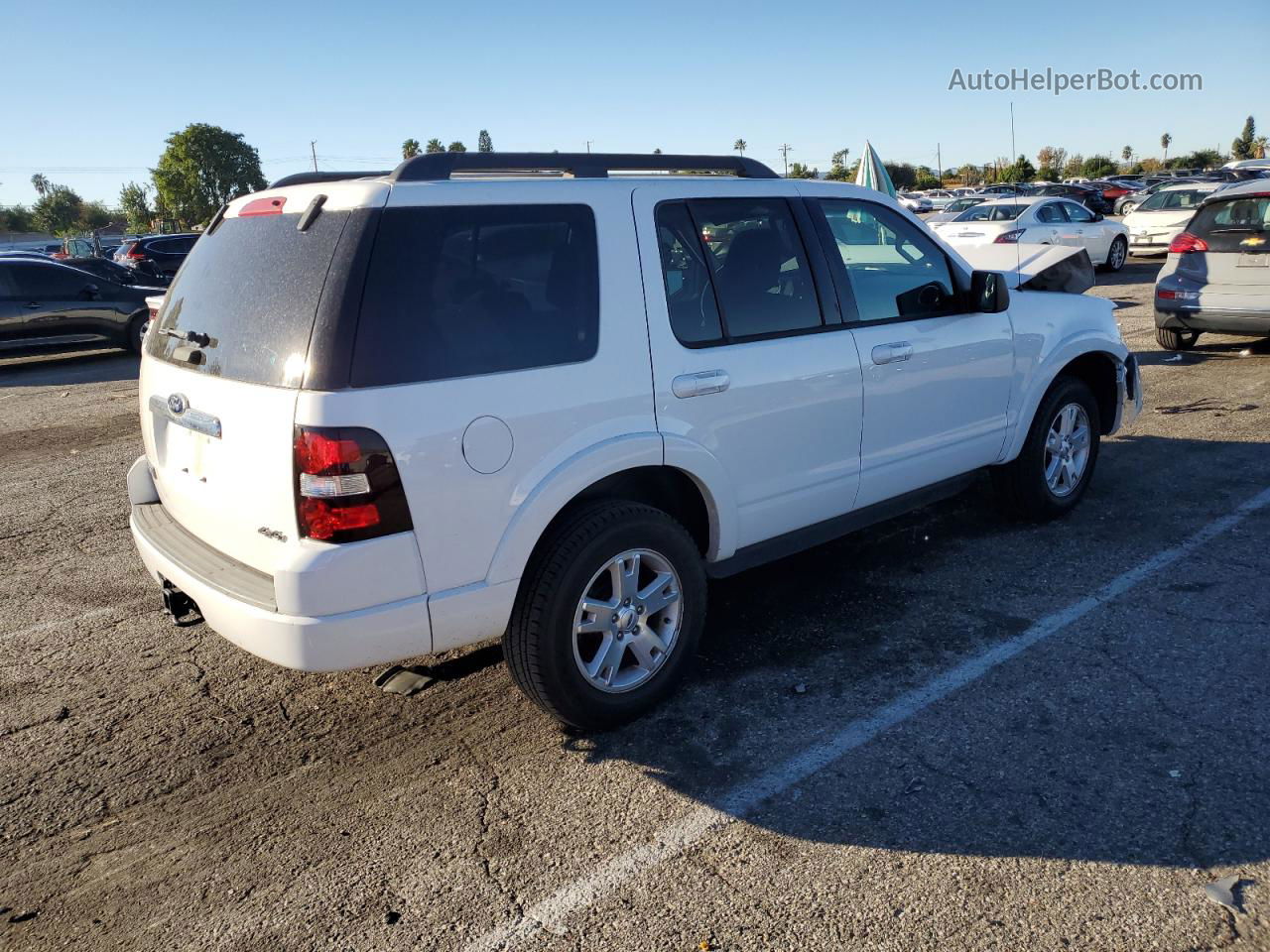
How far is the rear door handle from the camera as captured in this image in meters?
3.62

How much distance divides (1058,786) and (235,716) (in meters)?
2.98

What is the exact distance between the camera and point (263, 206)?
3.51m

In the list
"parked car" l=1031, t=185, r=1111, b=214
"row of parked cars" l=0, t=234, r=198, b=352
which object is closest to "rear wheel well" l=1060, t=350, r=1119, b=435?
"row of parked cars" l=0, t=234, r=198, b=352

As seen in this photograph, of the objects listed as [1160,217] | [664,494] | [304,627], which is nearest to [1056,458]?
[664,494]

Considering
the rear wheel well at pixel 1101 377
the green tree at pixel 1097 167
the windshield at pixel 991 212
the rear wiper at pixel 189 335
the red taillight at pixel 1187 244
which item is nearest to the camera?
the rear wiper at pixel 189 335

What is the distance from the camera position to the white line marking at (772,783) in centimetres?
273

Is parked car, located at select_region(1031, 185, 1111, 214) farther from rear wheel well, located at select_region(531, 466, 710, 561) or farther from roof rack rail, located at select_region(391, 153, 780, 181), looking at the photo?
rear wheel well, located at select_region(531, 466, 710, 561)

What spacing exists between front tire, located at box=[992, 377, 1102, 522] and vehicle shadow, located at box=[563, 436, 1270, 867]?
10.1 inches

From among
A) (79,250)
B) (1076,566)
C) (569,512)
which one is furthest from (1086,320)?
(79,250)

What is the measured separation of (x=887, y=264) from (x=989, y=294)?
1.70ft

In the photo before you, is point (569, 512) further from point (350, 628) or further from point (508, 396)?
point (350, 628)

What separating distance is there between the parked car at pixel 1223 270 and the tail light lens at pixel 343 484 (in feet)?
31.2

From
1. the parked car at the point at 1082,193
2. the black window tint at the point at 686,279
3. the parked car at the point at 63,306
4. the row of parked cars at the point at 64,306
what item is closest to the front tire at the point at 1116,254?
the parked car at the point at 1082,193

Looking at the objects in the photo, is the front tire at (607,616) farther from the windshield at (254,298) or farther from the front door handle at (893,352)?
the front door handle at (893,352)
